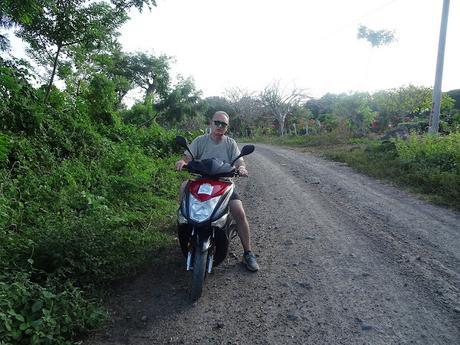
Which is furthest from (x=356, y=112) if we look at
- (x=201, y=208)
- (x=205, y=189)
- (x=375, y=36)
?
(x=201, y=208)

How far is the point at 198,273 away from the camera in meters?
2.92

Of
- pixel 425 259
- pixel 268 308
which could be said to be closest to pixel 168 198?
pixel 268 308

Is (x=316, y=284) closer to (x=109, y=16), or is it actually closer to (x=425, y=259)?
(x=425, y=259)

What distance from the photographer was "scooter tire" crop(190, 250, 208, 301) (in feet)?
9.59

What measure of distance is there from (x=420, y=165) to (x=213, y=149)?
597 cm

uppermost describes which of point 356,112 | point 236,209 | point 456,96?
point 456,96

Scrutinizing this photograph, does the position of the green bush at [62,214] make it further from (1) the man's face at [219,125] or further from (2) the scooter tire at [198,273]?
(1) the man's face at [219,125]

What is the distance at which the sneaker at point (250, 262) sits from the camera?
3.51 metres

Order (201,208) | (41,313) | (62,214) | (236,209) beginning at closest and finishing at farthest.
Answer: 1. (41,313)
2. (201,208)
3. (236,209)
4. (62,214)

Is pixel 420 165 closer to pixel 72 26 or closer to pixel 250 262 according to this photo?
pixel 250 262

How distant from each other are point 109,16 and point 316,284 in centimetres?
666

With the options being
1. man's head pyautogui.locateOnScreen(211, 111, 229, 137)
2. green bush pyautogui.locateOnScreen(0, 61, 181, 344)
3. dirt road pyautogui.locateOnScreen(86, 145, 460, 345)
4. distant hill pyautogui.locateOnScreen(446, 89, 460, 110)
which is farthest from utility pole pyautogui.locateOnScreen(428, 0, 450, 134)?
distant hill pyautogui.locateOnScreen(446, 89, 460, 110)

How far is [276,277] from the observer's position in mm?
3377

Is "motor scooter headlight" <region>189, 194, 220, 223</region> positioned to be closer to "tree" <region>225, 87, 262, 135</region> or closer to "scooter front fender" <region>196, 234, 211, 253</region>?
"scooter front fender" <region>196, 234, 211, 253</region>
